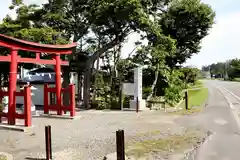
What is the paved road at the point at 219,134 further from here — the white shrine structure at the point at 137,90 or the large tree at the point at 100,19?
the large tree at the point at 100,19

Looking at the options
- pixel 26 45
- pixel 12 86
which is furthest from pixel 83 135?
pixel 26 45

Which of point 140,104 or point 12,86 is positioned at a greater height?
point 12,86

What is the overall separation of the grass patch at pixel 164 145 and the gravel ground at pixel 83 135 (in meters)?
0.78

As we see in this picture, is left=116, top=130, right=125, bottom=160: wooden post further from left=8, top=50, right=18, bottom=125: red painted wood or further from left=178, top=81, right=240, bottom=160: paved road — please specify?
left=8, top=50, right=18, bottom=125: red painted wood

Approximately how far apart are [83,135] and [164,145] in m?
3.95

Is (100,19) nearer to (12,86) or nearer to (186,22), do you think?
(12,86)

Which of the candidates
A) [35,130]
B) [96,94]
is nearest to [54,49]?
[35,130]

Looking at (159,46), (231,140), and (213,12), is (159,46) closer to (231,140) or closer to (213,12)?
(213,12)

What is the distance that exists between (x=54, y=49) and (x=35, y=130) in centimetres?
553

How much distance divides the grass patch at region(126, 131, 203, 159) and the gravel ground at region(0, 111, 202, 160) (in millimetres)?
785

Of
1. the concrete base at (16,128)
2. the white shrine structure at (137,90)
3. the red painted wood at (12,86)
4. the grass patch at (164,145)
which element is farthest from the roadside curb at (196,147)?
the red painted wood at (12,86)

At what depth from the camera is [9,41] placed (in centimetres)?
1461

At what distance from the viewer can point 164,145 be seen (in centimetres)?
1065

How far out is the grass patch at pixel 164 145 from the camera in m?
9.69
